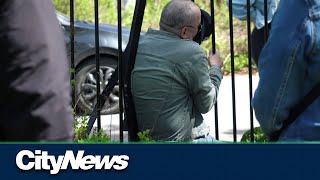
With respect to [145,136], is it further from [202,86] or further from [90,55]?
[90,55]

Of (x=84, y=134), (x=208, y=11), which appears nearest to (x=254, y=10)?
(x=84, y=134)

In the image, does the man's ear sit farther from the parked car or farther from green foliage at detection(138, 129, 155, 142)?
the parked car

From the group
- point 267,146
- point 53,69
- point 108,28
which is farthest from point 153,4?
point 53,69

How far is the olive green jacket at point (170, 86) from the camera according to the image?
4512 mm

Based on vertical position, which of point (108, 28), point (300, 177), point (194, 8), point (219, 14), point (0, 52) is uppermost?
point (219, 14)

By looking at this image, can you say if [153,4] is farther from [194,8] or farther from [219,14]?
[194,8]

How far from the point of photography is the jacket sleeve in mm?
4500

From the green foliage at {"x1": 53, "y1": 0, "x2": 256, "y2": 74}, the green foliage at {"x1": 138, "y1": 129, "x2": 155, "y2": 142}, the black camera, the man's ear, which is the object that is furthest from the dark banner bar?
the green foliage at {"x1": 53, "y1": 0, "x2": 256, "y2": 74}

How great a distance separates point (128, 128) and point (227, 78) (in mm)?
8481

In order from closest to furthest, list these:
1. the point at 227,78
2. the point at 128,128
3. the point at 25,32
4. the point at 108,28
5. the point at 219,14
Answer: the point at 25,32
the point at 128,128
the point at 108,28
the point at 227,78
the point at 219,14

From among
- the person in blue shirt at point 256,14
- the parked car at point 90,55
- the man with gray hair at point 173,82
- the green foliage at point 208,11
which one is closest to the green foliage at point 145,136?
the man with gray hair at point 173,82

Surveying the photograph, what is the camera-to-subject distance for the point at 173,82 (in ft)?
14.9

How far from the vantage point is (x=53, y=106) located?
2.04 meters

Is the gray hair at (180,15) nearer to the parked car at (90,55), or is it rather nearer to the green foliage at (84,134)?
the green foliage at (84,134)
